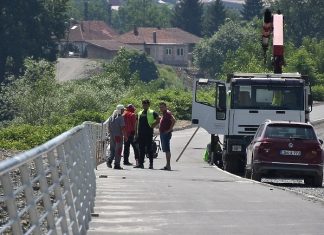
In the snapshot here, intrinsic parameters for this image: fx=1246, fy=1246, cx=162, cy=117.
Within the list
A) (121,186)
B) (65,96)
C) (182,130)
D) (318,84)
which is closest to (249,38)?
(318,84)

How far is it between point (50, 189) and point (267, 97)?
77.9 feet

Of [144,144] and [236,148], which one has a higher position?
[144,144]

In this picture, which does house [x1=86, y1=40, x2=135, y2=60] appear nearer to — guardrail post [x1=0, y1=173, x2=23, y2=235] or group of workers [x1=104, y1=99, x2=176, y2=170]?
group of workers [x1=104, y1=99, x2=176, y2=170]

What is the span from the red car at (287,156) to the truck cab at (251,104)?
539 cm

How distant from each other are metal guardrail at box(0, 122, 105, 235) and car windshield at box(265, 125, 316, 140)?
10.7 meters

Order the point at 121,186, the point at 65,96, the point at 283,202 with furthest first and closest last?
the point at 65,96, the point at 121,186, the point at 283,202

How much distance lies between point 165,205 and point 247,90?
52.0 feet

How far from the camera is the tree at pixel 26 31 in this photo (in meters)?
117

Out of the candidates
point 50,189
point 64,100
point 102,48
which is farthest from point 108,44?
point 50,189

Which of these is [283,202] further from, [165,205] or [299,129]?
[299,129]

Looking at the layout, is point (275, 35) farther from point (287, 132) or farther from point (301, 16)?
point (301, 16)

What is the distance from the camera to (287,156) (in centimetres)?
2633

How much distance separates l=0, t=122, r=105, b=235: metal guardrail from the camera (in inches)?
273

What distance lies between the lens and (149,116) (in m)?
29.5
